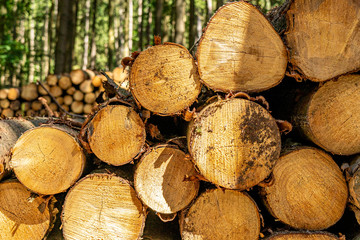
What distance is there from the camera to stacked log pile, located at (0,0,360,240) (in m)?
2.07

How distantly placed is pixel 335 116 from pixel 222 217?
1.09 meters

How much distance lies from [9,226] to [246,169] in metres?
1.90

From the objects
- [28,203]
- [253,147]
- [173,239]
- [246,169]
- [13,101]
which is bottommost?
[13,101]

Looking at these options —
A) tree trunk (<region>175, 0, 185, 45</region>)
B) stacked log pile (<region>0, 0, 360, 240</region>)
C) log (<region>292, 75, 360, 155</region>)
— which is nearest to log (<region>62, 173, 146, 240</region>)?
stacked log pile (<region>0, 0, 360, 240</region>)

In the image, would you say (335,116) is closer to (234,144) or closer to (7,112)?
(234,144)

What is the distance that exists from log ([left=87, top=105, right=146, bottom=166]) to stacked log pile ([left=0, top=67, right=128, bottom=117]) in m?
4.30

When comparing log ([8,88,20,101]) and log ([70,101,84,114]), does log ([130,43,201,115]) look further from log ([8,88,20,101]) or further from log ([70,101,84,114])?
log ([8,88,20,101])

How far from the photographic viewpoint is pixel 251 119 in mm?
2041

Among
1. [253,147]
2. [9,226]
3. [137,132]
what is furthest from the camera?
[9,226]

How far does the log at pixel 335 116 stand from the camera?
2.19 m

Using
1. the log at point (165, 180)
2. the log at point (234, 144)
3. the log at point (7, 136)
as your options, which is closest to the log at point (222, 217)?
the log at point (165, 180)

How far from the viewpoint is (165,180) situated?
225 cm

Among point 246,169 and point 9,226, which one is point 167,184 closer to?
point 246,169

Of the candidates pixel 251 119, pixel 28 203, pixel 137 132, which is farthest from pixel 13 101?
pixel 251 119
